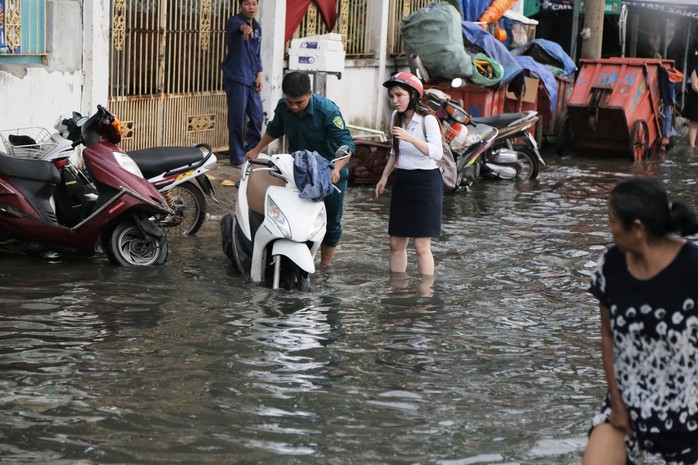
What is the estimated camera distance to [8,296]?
7504 mm

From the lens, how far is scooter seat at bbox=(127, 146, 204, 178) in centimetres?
909

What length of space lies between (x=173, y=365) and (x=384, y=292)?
234cm

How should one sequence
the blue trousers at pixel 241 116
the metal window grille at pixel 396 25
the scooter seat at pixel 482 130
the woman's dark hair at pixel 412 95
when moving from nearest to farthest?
the woman's dark hair at pixel 412 95, the blue trousers at pixel 241 116, the scooter seat at pixel 482 130, the metal window grille at pixel 396 25

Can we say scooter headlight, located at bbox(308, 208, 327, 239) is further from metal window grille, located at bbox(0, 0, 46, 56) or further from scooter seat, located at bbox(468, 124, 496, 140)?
scooter seat, located at bbox(468, 124, 496, 140)

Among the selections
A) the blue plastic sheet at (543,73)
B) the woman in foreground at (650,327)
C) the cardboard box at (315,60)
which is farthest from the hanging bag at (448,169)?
the woman in foreground at (650,327)

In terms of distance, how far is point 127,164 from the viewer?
8.66m

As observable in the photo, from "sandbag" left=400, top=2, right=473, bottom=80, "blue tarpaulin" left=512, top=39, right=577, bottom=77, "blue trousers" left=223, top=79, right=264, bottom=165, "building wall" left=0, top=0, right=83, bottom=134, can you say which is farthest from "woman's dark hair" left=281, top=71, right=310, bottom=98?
"blue tarpaulin" left=512, top=39, right=577, bottom=77

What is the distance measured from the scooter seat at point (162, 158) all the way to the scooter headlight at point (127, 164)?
1.01ft

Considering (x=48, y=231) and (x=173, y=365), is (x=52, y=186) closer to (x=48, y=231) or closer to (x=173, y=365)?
(x=48, y=231)

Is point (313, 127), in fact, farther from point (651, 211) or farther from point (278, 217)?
point (651, 211)

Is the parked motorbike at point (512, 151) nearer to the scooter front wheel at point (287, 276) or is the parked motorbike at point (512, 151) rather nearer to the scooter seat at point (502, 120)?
the scooter seat at point (502, 120)

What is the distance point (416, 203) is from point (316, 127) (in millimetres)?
888

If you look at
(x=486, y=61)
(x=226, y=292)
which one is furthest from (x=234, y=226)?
(x=486, y=61)

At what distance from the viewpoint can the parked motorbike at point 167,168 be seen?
28.9 ft
